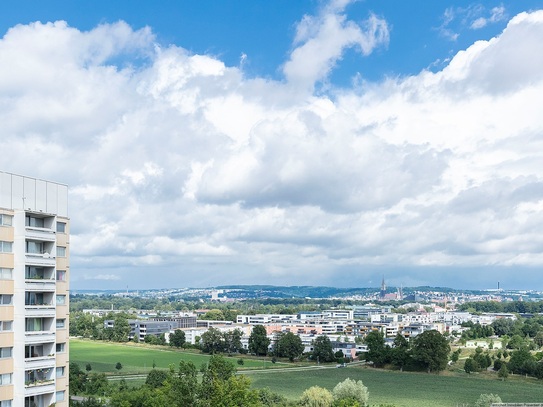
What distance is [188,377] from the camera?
88.9 ft

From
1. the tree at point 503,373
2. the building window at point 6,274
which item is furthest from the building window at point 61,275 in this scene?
the tree at point 503,373

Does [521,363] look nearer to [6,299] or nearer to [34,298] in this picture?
[34,298]

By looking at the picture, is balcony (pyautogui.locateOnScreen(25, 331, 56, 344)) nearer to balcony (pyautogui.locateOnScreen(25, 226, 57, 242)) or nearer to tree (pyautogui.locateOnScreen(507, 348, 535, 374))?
balcony (pyautogui.locateOnScreen(25, 226, 57, 242))

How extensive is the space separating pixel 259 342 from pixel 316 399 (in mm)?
47706

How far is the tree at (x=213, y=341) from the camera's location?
99562 mm

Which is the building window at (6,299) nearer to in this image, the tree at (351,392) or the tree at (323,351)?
the tree at (351,392)

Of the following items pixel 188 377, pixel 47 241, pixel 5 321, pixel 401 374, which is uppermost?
pixel 47 241

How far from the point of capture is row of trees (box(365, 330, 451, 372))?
79.4 metres

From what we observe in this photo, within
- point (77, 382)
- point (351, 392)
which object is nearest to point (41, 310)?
point (77, 382)

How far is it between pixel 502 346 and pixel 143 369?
58.7m

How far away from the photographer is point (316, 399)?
160ft

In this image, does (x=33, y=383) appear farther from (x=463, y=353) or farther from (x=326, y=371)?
(x=463, y=353)

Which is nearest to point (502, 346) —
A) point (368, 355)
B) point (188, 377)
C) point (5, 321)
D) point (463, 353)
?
point (463, 353)

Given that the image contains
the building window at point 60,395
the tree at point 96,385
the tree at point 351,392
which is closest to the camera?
the building window at point 60,395
